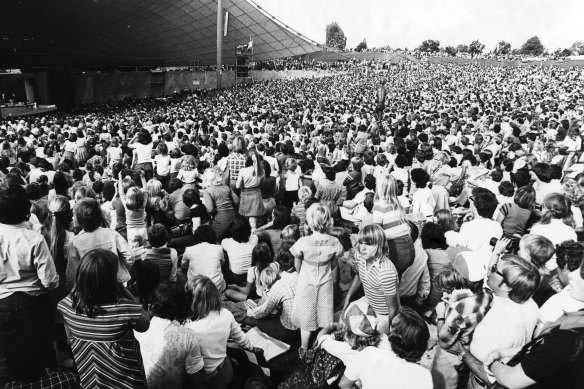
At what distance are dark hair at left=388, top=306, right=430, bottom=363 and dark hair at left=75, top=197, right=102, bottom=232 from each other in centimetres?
264

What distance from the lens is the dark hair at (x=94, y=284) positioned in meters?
2.41

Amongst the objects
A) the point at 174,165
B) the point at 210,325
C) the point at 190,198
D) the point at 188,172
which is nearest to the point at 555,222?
the point at 210,325

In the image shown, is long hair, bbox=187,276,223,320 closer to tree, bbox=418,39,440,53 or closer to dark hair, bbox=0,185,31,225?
dark hair, bbox=0,185,31,225

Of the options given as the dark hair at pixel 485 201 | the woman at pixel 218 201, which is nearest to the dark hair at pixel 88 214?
the woman at pixel 218 201

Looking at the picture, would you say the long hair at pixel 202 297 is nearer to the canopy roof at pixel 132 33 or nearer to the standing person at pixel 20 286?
the standing person at pixel 20 286

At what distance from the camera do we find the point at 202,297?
314cm

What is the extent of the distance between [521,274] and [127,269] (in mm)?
3153

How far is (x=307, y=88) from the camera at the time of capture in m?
31.1

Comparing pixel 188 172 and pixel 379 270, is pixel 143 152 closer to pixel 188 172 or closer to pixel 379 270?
pixel 188 172

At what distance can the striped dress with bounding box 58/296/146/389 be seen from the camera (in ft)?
8.05

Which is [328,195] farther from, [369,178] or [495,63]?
[495,63]

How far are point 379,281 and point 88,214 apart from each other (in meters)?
2.54

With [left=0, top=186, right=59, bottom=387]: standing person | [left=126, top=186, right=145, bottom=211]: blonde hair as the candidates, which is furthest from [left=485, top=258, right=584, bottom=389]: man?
[left=126, top=186, right=145, bottom=211]: blonde hair

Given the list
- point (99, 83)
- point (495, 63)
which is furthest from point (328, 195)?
point (495, 63)
